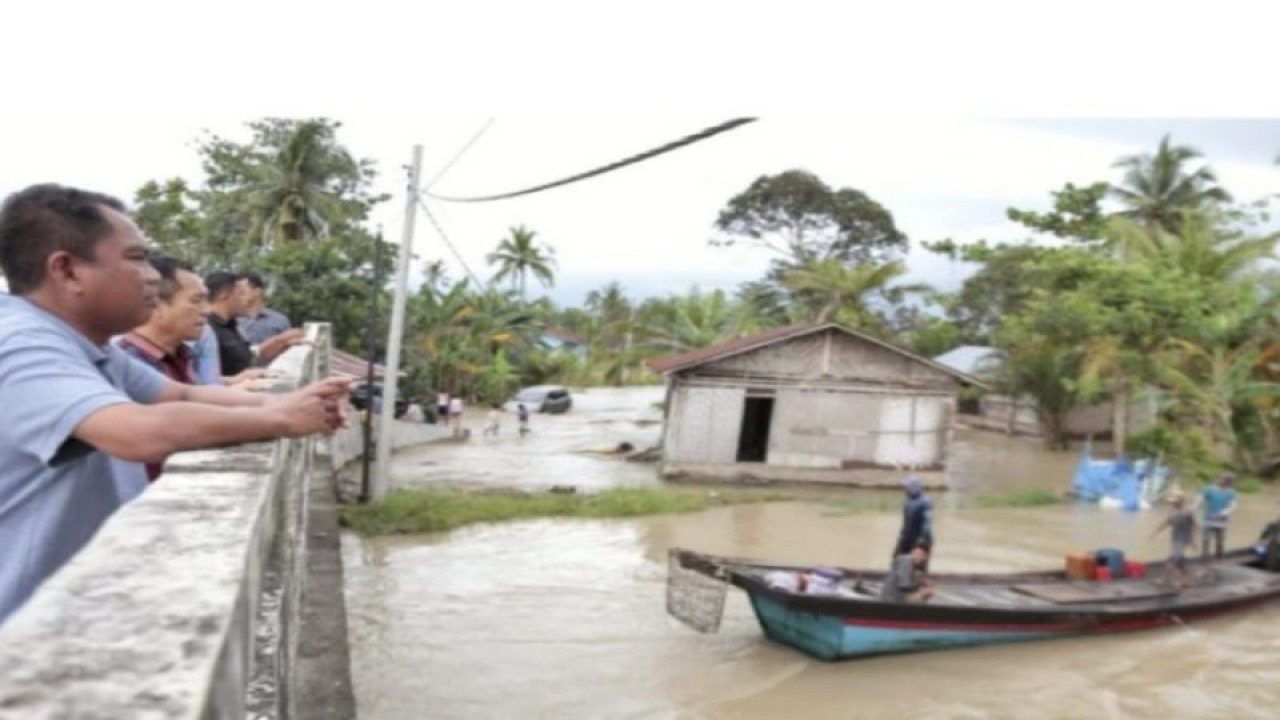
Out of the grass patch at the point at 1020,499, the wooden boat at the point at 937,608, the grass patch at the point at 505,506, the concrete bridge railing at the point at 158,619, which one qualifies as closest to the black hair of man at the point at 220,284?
the concrete bridge railing at the point at 158,619

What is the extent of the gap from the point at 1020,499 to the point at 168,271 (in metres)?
18.0

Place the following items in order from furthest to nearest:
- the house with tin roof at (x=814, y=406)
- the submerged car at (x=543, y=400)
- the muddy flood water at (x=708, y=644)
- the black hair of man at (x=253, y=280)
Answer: the submerged car at (x=543, y=400) → the house with tin roof at (x=814, y=406) → the muddy flood water at (x=708, y=644) → the black hair of man at (x=253, y=280)

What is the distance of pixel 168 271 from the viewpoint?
344 cm

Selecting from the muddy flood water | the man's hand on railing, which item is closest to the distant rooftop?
the muddy flood water

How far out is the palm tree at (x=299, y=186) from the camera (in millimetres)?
25047

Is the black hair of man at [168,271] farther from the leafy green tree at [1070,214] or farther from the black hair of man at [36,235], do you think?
the leafy green tree at [1070,214]

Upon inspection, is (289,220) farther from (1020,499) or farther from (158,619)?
(158,619)

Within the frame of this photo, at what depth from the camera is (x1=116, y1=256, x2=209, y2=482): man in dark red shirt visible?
10.2ft

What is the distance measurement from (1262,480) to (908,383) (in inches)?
311

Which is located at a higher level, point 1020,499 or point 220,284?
point 220,284

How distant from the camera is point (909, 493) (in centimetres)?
1065

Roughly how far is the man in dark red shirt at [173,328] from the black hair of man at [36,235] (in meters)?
1.29

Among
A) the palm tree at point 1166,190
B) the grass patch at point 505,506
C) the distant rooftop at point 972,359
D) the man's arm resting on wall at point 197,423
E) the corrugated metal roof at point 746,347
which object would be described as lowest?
the grass patch at point 505,506

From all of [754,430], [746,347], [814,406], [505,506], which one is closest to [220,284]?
[505,506]
